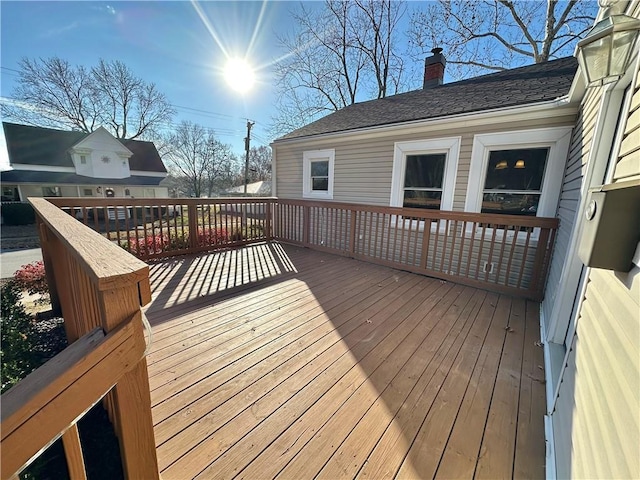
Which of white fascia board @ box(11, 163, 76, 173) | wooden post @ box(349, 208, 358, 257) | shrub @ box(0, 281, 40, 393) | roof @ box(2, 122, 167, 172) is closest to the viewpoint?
shrub @ box(0, 281, 40, 393)

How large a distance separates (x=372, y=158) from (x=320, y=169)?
1570mm

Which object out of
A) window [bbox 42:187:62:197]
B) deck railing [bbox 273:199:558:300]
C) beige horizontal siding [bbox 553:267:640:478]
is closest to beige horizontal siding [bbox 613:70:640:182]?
beige horizontal siding [bbox 553:267:640:478]

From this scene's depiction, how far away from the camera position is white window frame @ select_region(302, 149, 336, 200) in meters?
6.35

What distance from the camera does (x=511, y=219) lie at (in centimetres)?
323

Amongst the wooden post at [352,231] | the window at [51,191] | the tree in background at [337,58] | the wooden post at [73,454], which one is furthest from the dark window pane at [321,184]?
the window at [51,191]

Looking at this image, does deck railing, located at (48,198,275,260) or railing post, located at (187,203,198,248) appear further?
railing post, located at (187,203,198,248)

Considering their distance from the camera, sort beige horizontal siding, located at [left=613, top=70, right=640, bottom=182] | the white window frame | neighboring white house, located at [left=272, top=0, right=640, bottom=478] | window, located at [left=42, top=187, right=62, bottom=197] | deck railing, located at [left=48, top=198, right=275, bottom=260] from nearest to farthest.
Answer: neighboring white house, located at [left=272, top=0, right=640, bottom=478] < beige horizontal siding, located at [left=613, top=70, right=640, bottom=182] < deck railing, located at [left=48, top=198, right=275, bottom=260] < the white window frame < window, located at [left=42, top=187, right=62, bottom=197]

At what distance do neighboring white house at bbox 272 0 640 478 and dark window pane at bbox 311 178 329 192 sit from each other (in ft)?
0.09

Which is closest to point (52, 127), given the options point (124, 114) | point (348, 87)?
point (124, 114)

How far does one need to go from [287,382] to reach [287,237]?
430 cm

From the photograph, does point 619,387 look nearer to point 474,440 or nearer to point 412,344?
point 474,440

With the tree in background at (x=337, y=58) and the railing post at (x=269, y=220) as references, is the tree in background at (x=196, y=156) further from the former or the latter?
the railing post at (x=269, y=220)

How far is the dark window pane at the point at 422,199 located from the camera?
492cm

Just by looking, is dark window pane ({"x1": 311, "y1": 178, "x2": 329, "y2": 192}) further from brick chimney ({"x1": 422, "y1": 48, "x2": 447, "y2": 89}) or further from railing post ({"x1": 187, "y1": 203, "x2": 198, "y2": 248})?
brick chimney ({"x1": 422, "y1": 48, "x2": 447, "y2": 89})
